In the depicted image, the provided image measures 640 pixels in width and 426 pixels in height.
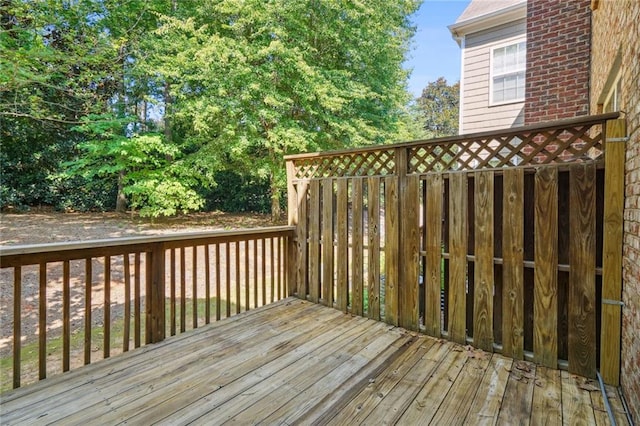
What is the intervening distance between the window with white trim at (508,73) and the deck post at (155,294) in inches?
246

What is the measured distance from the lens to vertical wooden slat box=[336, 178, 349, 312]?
145 inches

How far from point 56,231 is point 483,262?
8.78 meters

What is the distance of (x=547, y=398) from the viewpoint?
6.71ft

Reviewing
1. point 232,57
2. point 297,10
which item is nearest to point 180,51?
point 232,57

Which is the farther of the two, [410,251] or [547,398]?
[410,251]

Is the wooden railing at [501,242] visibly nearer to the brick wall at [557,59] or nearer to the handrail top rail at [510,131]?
the handrail top rail at [510,131]

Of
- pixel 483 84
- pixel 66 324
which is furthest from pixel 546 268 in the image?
pixel 483 84

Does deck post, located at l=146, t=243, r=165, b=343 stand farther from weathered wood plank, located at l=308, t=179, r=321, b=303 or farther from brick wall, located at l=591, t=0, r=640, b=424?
brick wall, located at l=591, t=0, r=640, b=424

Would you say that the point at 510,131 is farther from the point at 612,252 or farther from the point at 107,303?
the point at 107,303

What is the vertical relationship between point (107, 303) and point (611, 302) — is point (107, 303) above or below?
below

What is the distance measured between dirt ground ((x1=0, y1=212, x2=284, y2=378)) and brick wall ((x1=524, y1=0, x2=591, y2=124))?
18.7 feet

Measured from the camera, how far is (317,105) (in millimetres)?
7734

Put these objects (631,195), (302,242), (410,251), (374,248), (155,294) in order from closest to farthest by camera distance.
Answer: (631,195)
(155,294)
(410,251)
(374,248)
(302,242)

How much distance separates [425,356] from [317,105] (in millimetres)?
6363
